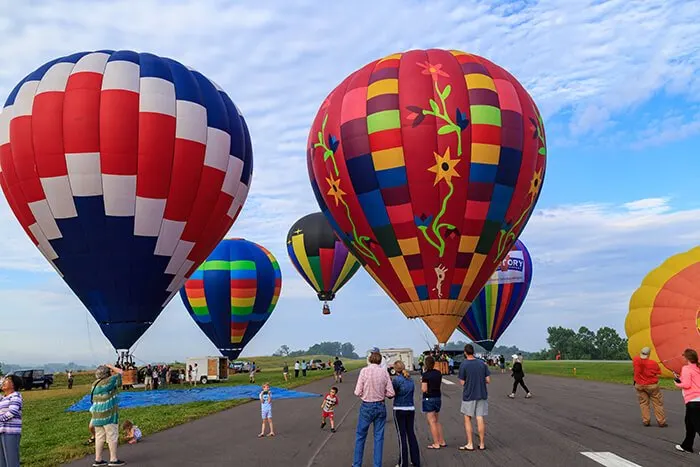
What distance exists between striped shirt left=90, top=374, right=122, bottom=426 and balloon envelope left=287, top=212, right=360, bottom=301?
127ft

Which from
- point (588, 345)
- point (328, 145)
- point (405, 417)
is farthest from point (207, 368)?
point (588, 345)

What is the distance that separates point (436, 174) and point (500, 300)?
944 inches

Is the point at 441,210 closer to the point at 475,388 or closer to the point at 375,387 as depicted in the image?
the point at 475,388

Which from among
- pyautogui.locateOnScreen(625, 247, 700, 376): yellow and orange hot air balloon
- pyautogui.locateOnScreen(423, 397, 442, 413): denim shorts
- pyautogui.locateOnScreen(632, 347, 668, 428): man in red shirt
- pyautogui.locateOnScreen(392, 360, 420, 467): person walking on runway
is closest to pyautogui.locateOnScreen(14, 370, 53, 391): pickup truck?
pyautogui.locateOnScreen(625, 247, 700, 376): yellow and orange hot air balloon

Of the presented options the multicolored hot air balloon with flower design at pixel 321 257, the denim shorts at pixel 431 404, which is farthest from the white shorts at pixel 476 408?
the multicolored hot air balloon with flower design at pixel 321 257

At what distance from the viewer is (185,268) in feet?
83.5

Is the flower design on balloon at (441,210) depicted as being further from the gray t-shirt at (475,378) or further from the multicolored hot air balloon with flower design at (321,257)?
the multicolored hot air balloon with flower design at (321,257)

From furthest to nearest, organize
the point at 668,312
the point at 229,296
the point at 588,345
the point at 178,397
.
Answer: the point at 588,345, the point at 229,296, the point at 178,397, the point at 668,312

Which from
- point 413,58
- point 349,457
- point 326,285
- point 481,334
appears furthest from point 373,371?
point 326,285

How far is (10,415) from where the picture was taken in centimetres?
818

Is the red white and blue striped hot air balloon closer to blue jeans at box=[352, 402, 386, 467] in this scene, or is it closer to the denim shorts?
the denim shorts

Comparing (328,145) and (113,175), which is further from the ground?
(328,145)

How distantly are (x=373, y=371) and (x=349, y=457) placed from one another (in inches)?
86.6

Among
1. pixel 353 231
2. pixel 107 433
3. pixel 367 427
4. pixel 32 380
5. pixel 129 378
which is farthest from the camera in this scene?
pixel 32 380
